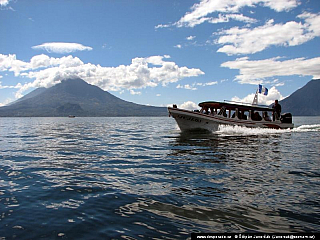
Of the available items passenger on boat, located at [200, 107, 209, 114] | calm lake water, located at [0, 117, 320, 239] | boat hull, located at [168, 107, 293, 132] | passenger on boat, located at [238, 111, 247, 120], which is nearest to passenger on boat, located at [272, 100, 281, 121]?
boat hull, located at [168, 107, 293, 132]

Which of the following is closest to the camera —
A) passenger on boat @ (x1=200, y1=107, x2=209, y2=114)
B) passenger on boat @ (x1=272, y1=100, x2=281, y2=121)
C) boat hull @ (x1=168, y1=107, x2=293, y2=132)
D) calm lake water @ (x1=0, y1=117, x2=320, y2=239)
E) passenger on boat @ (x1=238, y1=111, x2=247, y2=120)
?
calm lake water @ (x1=0, y1=117, x2=320, y2=239)

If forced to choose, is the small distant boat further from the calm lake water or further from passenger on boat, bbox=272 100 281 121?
the calm lake water

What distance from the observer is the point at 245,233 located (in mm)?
4605

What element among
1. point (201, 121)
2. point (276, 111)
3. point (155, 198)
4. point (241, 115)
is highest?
point (276, 111)

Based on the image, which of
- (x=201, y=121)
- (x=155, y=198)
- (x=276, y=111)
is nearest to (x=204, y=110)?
(x=201, y=121)

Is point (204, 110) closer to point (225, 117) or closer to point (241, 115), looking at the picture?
point (225, 117)

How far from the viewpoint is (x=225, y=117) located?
28.9m

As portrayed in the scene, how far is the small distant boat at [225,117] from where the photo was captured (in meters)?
28.6

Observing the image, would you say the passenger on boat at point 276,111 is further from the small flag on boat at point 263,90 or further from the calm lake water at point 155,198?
the calm lake water at point 155,198

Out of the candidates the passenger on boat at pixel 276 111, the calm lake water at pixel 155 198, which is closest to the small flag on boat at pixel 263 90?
the passenger on boat at pixel 276 111

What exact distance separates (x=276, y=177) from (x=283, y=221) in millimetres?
3763

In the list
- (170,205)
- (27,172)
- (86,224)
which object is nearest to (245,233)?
(170,205)

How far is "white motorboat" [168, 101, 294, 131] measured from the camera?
28562mm

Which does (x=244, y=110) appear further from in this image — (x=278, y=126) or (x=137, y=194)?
(x=137, y=194)
